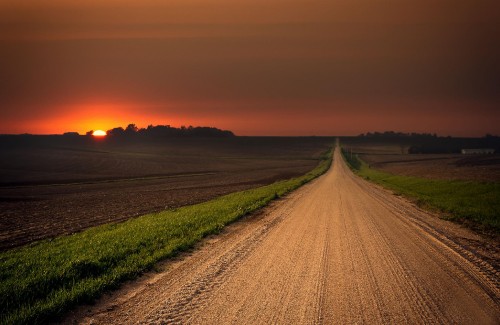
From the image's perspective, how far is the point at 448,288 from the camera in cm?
756

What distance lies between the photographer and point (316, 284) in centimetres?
792

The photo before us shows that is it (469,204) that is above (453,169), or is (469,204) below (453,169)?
above

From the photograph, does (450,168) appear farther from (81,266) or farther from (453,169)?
(81,266)

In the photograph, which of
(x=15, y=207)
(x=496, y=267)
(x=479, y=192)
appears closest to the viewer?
(x=496, y=267)

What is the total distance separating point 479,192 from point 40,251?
2834cm

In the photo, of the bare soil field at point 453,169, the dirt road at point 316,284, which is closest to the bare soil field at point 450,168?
the bare soil field at point 453,169

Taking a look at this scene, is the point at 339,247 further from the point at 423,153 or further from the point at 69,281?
the point at 423,153

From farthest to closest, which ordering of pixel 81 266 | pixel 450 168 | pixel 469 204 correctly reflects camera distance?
pixel 450 168
pixel 469 204
pixel 81 266

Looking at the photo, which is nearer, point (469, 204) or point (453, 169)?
point (469, 204)

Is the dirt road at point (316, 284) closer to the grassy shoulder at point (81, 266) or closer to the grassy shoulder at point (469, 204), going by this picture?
the grassy shoulder at point (81, 266)

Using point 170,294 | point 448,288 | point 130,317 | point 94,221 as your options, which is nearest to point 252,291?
point 170,294

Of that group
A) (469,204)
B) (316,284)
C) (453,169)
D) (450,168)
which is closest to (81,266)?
(316,284)

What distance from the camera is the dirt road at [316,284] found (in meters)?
6.39

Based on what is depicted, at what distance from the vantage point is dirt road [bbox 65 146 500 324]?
639cm
